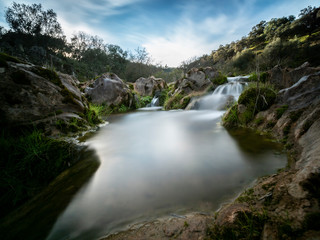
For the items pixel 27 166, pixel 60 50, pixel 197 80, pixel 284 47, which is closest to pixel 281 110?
pixel 27 166

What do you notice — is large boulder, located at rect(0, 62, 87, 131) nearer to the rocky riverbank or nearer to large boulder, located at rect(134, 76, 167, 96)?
the rocky riverbank

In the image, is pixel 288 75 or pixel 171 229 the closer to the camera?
pixel 171 229

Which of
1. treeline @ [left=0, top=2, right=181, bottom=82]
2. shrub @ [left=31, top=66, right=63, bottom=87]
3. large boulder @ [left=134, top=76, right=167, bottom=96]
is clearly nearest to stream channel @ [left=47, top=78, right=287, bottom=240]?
shrub @ [left=31, top=66, right=63, bottom=87]

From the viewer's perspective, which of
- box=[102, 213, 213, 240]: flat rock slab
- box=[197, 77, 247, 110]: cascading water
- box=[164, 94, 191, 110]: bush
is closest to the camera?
box=[102, 213, 213, 240]: flat rock slab

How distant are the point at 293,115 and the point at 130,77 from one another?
3273 centimetres

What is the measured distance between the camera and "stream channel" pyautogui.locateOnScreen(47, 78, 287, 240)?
1376 millimetres

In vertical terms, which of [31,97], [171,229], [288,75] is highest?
[288,75]

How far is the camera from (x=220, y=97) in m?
9.20

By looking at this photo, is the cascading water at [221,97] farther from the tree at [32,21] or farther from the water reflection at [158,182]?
the tree at [32,21]

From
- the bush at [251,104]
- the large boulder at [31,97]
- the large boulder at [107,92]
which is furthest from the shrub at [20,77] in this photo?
the large boulder at [107,92]

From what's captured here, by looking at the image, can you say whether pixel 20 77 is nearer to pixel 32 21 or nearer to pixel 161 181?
pixel 161 181

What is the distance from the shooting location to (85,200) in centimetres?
168

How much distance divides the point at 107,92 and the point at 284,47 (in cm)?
2104

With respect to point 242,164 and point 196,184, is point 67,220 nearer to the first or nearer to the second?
point 196,184
